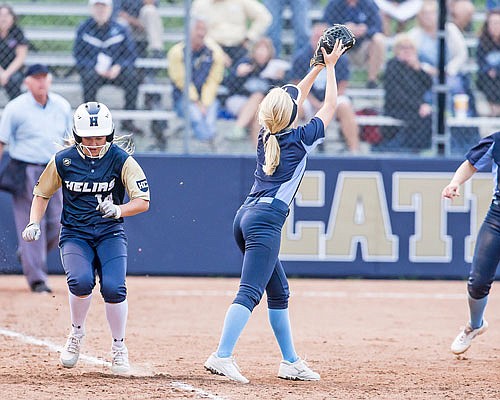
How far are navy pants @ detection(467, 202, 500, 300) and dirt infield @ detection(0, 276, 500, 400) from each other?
0.60m

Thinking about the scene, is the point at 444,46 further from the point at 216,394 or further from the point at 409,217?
the point at 216,394

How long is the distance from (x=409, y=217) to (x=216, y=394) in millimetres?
6894

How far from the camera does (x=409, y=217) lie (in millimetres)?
12523

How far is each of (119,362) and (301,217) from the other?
604 cm

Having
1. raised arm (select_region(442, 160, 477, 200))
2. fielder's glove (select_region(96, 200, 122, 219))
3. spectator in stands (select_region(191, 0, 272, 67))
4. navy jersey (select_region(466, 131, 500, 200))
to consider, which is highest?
spectator in stands (select_region(191, 0, 272, 67))

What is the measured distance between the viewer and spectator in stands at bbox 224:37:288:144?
13.0m

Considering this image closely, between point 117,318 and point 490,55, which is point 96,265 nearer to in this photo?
point 117,318

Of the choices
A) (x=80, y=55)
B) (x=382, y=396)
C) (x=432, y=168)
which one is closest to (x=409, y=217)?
(x=432, y=168)

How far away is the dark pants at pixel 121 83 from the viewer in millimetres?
12898

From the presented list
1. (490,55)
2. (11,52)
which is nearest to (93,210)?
(11,52)

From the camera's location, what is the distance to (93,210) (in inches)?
264

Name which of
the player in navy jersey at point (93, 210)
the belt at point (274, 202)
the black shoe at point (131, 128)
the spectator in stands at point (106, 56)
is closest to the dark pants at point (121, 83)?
the spectator in stands at point (106, 56)

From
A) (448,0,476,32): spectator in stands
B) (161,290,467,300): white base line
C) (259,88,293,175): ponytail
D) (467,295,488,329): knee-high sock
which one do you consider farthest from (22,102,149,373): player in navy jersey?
(448,0,476,32): spectator in stands

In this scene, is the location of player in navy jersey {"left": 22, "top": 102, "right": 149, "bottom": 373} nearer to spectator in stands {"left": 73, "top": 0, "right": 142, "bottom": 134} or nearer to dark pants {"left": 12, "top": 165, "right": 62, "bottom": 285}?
dark pants {"left": 12, "top": 165, "right": 62, "bottom": 285}
